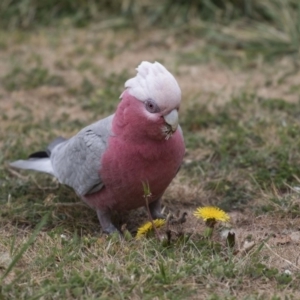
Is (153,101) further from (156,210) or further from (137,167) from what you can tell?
(156,210)

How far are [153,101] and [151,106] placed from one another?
3cm

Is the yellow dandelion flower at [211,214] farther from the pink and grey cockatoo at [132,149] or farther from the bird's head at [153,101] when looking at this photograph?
the bird's head at [153,101]

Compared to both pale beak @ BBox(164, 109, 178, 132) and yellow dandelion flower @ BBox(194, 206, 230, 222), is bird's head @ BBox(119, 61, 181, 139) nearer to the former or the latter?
pale beak @ BBox(164, 109, 178, 132)

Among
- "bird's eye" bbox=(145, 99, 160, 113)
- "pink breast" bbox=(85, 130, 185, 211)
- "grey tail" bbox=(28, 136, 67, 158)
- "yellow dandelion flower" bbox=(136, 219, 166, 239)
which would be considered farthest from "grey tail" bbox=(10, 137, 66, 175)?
"bird's eye" bbox=(145, 99, 160, 113)

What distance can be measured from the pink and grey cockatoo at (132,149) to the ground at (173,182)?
Answer: 0.21 meters

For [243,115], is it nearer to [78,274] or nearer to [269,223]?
[269,223]

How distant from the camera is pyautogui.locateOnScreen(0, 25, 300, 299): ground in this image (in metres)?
3.04

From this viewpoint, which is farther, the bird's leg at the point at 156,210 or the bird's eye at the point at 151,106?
the bird's leg at the point at 156,210

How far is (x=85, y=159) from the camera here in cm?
371

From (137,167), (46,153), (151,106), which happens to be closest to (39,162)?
(46,153)

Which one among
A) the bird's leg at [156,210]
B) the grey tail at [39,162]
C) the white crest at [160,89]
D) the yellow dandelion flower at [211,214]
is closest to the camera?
the white crest at [160,89]

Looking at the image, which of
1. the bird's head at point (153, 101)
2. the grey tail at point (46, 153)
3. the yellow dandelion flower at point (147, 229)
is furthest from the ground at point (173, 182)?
the bird's head at point (153, 101)

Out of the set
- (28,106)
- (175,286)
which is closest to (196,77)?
(28,106)

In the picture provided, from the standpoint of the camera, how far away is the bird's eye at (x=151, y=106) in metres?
3.27
